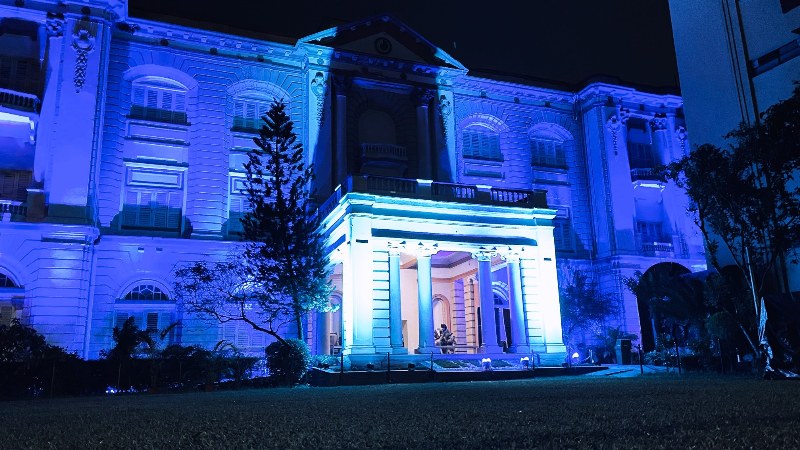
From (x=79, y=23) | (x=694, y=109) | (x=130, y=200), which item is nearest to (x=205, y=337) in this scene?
(x=130, y=200)

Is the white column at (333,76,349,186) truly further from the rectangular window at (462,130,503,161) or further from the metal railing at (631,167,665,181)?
the metal railing at (631,167,665,181)

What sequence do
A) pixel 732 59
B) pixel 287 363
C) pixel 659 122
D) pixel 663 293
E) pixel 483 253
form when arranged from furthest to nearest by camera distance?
pixel 659 122
pixel 732 59
pixel 483 253
pixel 663 293
pixel 287 363

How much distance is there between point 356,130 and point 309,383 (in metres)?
Answer: 15.5

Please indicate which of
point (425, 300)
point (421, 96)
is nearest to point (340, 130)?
point (421, 96)

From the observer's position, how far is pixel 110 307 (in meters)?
25.8

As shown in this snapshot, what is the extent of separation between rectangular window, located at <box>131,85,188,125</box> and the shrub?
14.3 m

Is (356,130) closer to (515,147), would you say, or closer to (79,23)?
(515,147)

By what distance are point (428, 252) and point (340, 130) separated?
10.1 meters

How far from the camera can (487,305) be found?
80.3 ft

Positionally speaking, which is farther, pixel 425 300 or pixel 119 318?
pixel 119 318

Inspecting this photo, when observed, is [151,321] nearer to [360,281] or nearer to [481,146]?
[360,281]

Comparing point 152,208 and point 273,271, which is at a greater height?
point 152,208

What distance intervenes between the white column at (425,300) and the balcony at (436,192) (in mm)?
2241

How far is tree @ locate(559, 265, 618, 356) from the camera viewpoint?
3266 cm
